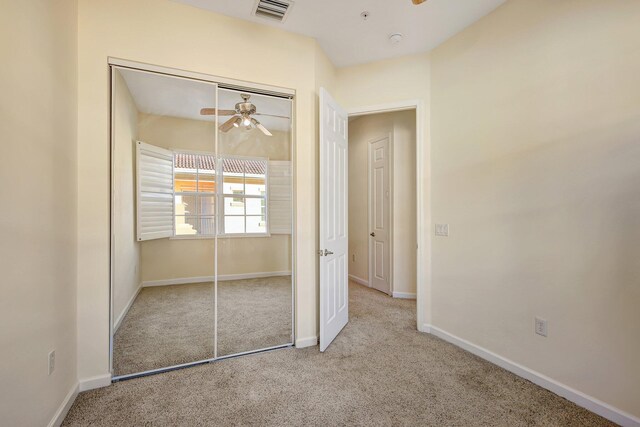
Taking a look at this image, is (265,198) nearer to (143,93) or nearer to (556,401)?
(143,93)

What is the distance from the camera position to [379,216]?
444 centimetres

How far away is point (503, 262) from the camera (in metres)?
2.27

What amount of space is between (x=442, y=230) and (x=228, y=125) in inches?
89.4

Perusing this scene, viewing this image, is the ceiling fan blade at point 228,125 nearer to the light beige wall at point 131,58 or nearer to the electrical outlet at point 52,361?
the light beige wall at point 131,58

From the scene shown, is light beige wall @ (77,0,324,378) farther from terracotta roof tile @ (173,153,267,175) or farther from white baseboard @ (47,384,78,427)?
terracotta roof tile @ (173,153,267,175)

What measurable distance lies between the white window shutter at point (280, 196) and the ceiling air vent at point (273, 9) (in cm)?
120

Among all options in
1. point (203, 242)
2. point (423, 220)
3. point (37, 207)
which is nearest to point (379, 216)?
point (423, 220)

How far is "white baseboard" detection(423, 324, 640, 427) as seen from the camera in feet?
5.35

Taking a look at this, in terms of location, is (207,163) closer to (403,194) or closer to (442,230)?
(442,230)

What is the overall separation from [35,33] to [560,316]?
3.53 metres

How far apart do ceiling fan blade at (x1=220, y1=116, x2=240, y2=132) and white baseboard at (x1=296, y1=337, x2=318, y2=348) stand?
201 centimetres

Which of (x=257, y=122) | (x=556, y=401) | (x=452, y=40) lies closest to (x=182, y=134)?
(x=257, y=122)

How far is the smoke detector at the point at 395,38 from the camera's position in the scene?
2.60 m

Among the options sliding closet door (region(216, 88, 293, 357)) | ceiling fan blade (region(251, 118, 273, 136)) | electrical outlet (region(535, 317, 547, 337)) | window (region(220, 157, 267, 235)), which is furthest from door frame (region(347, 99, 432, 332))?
window (region(220, 157, 267, 235))
